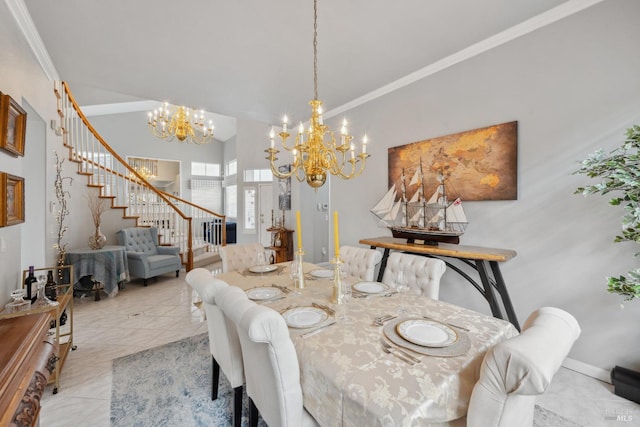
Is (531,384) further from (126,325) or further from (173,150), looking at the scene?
(173,150)

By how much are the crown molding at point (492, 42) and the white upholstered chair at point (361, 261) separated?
6.63 ft

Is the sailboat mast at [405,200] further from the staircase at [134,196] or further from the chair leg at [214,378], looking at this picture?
the staircase at [134,196]

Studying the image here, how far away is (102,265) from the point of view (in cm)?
358

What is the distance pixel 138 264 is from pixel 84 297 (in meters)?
0.76

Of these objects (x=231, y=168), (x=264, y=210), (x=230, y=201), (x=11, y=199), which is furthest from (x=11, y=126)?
(x=230, y=201)

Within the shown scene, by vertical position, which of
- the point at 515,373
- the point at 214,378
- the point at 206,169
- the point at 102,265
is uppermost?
the point at 206,169

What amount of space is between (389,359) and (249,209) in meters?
7.29

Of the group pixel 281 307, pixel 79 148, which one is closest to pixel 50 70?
pixel 79 148

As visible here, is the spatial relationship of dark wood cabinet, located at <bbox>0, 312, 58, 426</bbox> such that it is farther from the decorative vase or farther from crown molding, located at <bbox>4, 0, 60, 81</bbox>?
the decorative vase

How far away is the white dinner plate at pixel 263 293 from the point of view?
1.62m

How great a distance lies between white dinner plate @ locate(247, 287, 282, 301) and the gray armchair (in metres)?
3.38

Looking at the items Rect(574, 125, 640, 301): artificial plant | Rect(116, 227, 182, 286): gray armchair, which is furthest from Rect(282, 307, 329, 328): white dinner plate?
Rect(116, 227, 182, 286): gray armchair

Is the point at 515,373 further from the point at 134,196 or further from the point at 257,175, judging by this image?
the point at 257,175

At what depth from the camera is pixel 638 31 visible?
5.78 feet
